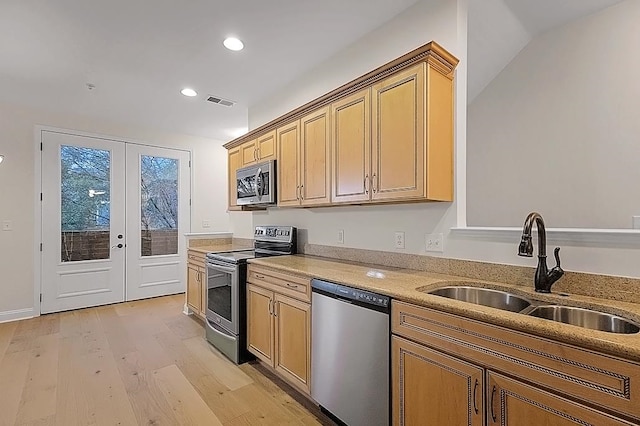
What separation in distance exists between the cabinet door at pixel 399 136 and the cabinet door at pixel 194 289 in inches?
102

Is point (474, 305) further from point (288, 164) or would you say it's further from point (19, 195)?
point (19, 195)

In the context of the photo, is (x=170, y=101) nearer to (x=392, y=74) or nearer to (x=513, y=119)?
(x=392, y=74)

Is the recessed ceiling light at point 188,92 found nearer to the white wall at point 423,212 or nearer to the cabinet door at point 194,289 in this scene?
the white wall at point 423,212

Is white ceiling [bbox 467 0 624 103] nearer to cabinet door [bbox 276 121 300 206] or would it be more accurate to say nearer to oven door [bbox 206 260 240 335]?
cabinet door [bbox 276 121 300 206]

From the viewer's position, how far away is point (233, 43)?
109 inches

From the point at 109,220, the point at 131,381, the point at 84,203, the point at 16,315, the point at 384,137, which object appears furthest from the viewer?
the point at 109,220

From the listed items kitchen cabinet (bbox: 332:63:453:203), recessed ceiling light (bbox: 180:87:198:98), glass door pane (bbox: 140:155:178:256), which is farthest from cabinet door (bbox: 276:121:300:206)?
glass door pane (bbox: 140:155:178:256)

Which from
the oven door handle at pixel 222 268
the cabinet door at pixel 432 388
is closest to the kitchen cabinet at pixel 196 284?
the oven door handle at pixel 222 268

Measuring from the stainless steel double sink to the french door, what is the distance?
471 cm

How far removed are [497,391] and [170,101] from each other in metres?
4.33

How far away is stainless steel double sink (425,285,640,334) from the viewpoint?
1.31 metres

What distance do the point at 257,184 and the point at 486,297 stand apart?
240 centimetres

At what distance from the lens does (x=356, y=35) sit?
2.70 m

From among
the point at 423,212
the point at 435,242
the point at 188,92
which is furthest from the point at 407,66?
the point at 188,92
